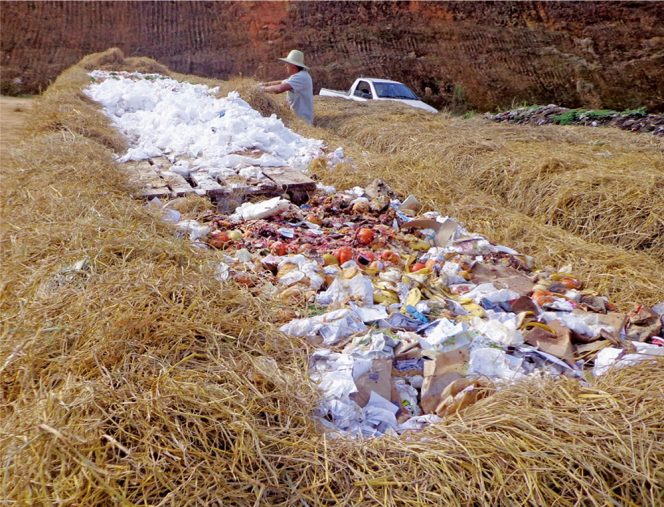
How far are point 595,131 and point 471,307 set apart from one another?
5.80 meters

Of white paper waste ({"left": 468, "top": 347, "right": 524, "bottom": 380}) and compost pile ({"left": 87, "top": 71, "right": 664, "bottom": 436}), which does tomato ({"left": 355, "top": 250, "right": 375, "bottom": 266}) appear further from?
white paper waste ({"left": 468, "top": 347, "right": 524, "bottom": 380})

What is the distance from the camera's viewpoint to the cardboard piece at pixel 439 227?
3.46m

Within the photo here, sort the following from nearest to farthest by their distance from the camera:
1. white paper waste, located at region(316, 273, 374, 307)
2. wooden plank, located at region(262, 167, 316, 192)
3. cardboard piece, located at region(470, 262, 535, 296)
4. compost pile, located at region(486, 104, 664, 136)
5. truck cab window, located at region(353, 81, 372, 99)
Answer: white paper waste, located at region(316, 273, 374, 307), cardboard piece, located at region(470, 262, 535, 296), wooden plank, located at region(262, 167, 316, 192), compost pile, located at region(486, 104, 664, 136), truck cab window, located at region(353, 81, 372, 99)

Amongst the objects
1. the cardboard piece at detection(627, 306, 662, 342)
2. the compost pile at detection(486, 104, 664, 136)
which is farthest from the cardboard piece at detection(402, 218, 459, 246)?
the compost pile at detection(486, 104, 664, 136)

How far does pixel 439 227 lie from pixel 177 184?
205 cm

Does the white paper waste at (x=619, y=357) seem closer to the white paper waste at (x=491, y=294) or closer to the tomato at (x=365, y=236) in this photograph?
the white paper waste at (x=491, y=294)

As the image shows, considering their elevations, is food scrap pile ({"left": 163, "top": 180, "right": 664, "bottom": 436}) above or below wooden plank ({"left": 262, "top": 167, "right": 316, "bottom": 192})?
above

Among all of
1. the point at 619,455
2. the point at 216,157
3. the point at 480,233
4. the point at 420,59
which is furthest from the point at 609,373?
the point at 420,59

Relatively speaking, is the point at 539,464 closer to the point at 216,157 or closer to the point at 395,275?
the point at 395,275

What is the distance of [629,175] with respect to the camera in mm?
4207

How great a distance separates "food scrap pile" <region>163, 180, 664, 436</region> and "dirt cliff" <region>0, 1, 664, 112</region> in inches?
629

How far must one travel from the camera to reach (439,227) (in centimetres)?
357

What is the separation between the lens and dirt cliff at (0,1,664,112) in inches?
752

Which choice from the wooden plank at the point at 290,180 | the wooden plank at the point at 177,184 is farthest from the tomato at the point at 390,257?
the wooden plank at the point at 177,184
